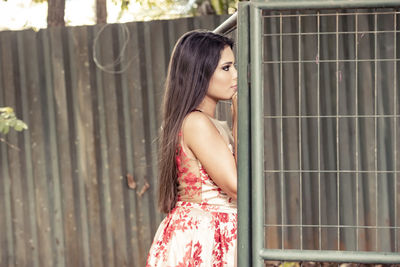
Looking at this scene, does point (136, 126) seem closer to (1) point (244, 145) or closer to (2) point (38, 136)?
(2) point (38, 136)

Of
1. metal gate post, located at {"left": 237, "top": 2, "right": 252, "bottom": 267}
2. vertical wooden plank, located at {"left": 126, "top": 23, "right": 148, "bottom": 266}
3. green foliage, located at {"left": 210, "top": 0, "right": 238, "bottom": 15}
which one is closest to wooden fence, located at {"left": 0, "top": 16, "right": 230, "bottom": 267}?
vertical wooden plank, located at {"left": 126, "top": 23, "right": 148, "bottom": 266}

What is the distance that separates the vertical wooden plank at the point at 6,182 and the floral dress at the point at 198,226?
2887mm

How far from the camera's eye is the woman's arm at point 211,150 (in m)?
1.99

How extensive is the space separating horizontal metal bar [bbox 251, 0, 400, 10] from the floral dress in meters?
0.58

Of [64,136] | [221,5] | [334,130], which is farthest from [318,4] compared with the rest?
[221,5]

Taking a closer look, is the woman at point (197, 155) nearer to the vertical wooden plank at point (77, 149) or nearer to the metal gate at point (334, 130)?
the metal gate at point (334, 130)

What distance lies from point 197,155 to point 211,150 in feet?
0.23

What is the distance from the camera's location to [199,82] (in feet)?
6.87

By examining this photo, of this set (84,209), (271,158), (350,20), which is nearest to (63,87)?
(84,209)

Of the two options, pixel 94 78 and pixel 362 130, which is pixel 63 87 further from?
pixel 362 130

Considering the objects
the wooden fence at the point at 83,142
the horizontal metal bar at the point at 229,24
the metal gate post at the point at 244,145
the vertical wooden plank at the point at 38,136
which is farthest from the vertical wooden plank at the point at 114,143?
the metal gate post at the point at 244,145

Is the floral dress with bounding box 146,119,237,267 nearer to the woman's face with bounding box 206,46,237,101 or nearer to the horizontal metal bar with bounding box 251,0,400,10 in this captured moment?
the woman's face with bounding box 206,46,237,101

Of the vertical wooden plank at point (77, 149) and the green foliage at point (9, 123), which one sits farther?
the vertical wooden plank at point (77, 149)

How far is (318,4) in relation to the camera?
171cm
